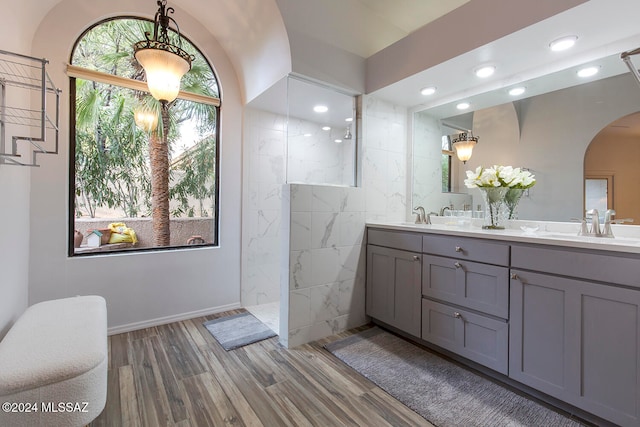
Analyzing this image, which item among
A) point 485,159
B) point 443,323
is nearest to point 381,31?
point 485,159

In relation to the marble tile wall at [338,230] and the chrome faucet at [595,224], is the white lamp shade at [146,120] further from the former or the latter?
the chrome faucet at [595,224]

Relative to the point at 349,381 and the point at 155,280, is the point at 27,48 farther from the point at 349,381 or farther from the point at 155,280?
the point at 349,381

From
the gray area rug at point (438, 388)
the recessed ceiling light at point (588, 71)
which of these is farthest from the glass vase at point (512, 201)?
the gray area rug at point (438, 388)

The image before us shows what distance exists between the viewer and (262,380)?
186cm

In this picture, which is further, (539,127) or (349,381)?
(539,127)

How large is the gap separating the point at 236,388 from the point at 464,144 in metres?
2.62

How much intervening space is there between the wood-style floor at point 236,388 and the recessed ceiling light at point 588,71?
7.78 feet

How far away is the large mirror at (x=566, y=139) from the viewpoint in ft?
6.05

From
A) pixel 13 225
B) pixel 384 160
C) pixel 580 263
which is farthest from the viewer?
pixel 384 160

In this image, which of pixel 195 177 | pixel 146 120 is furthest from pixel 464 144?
pixel 146 120

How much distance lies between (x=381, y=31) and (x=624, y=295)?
2605 millimetres

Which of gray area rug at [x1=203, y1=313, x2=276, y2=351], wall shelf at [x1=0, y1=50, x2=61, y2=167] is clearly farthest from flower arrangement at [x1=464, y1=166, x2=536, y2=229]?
wall shelf at [x1=0, y1=50, x2=61, y2=167]

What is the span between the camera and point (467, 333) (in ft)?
6.38

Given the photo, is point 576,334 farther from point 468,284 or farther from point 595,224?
point 595,224
